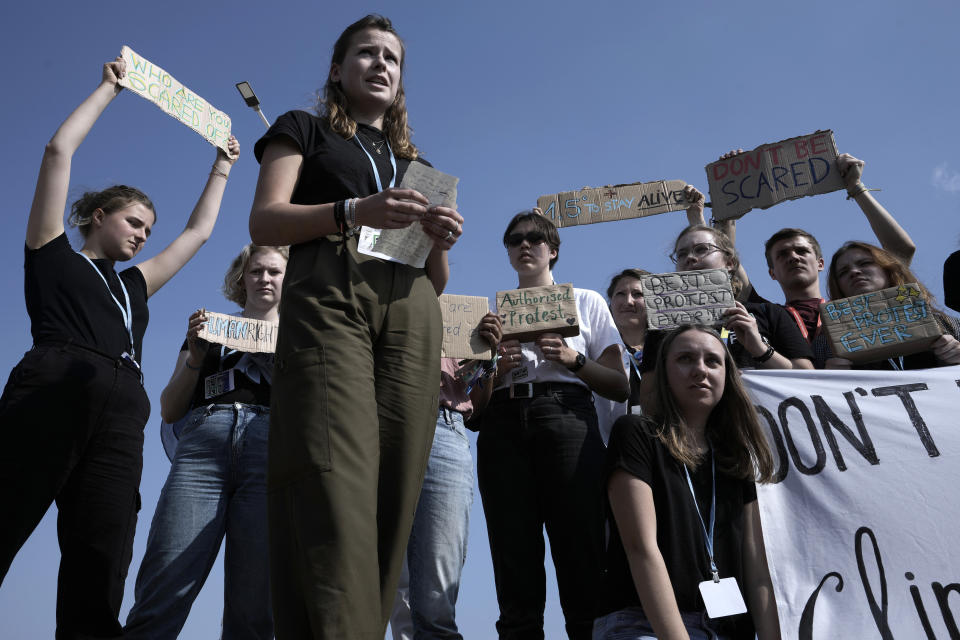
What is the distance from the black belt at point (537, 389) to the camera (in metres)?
3.82

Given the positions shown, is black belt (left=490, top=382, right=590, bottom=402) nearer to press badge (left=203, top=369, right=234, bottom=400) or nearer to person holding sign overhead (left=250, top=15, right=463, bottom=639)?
press badge (left=203, top=369, right=234, bottom=400)

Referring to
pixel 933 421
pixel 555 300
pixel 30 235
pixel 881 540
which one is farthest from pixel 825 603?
pixel 30 235

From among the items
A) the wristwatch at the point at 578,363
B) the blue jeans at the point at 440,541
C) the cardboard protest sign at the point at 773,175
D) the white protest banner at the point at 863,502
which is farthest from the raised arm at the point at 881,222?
the blue jeans at the point at 440,541

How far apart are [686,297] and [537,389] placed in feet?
3.06

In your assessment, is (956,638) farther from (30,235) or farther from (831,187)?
(30,235)

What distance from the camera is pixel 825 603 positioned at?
9.91 ft

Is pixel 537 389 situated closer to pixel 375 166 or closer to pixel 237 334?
pixel 237 334

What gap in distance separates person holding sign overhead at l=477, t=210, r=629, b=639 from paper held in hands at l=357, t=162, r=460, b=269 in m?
1.70

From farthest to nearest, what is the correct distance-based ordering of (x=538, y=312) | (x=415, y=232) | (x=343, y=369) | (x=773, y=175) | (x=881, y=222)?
1. (x=773, y=175)
2. (x=881, y=222)
3. (x=538, y=312)
4. (x=415, y=232)
5. (x=343, y=369)

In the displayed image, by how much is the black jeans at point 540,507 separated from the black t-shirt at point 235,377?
1134mm

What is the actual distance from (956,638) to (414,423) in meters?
2.41

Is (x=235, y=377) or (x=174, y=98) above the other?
(x=174, y=98)

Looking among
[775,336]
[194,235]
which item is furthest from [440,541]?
[775,336]

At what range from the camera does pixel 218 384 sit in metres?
3.78
